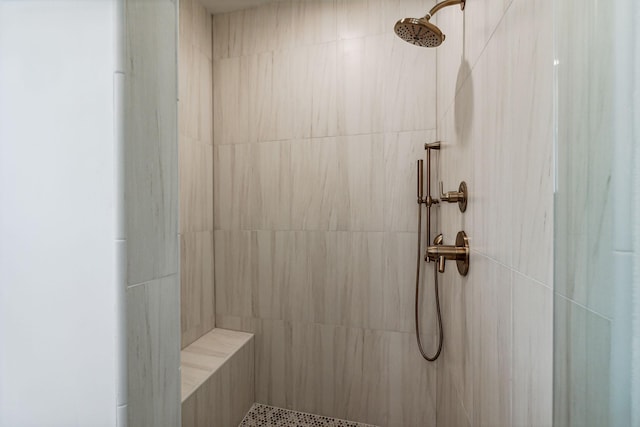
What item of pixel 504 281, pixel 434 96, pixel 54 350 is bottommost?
pixel 54 350

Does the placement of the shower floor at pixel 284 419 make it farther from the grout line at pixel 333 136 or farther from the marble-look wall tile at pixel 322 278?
the grout line at pixel 333 136

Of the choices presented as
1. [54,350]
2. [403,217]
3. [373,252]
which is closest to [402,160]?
[403,217]

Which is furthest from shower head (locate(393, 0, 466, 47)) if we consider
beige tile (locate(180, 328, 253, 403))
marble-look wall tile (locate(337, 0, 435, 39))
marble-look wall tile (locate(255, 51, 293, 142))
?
beige tile (locate(180, 328, 253, 403))

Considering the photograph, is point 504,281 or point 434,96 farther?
point 434,96

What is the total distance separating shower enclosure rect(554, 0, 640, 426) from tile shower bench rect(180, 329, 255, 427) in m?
1.46

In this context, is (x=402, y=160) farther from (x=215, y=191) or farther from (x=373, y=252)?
(x=215, y=191)

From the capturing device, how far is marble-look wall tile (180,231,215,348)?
1672 mm

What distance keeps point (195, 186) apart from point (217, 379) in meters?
1.09

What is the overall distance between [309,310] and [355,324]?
0.29 meters

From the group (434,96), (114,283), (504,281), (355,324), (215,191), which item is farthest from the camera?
(215,191)

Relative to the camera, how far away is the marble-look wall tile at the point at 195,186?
5.49 feet

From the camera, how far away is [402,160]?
163 centimetres

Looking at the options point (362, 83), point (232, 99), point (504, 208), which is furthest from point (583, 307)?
point (232, 99)

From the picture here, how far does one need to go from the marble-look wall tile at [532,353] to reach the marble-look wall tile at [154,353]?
2.34 feet
